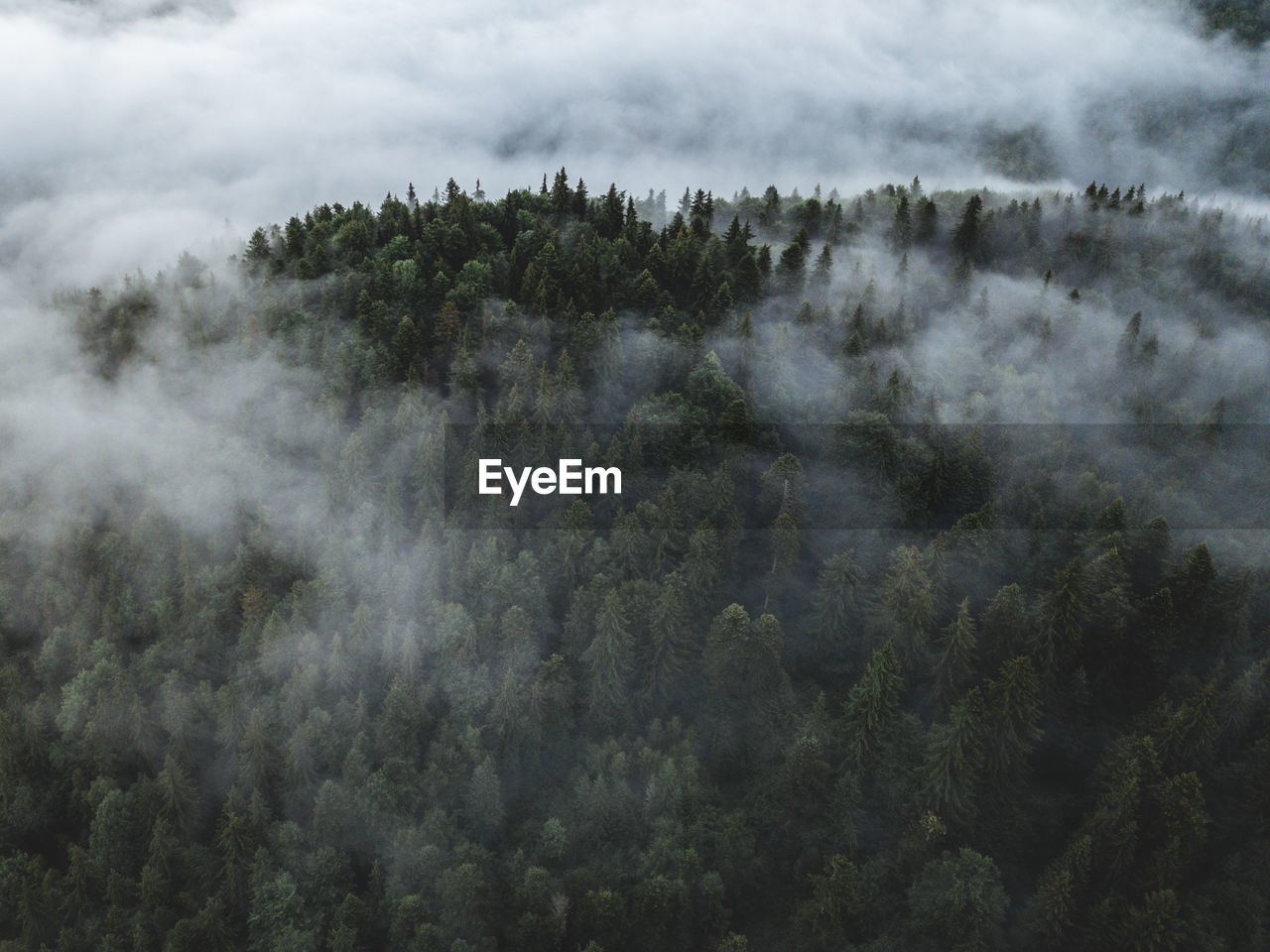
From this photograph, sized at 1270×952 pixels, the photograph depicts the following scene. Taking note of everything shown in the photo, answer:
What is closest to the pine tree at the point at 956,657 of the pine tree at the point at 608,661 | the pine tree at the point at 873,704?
the pine tree at the point at 873,704

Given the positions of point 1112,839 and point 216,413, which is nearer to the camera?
point 1112,839

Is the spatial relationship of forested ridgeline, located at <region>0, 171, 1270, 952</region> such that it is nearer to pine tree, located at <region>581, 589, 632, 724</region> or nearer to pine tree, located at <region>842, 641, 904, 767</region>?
pine tree, located at <region>842, 641, 904, 767</region>

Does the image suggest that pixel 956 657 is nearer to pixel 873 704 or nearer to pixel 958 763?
pixel 873 704

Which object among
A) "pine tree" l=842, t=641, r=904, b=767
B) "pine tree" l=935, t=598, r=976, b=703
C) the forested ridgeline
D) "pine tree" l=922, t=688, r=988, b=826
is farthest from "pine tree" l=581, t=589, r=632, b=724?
"pine tree" l=935, t=598, r=976, b=703

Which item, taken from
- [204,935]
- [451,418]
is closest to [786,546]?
[451,418]

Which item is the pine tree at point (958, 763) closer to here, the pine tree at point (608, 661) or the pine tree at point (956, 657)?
the pine tree at point (956, 657)

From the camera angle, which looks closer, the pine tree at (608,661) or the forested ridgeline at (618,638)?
the forested ridgeline at (618,638)

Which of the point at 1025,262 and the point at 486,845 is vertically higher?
the point at 1025,262

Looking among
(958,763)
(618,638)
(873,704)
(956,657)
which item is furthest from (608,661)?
(956,657)

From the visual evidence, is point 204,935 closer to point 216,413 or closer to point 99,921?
point 99,921
